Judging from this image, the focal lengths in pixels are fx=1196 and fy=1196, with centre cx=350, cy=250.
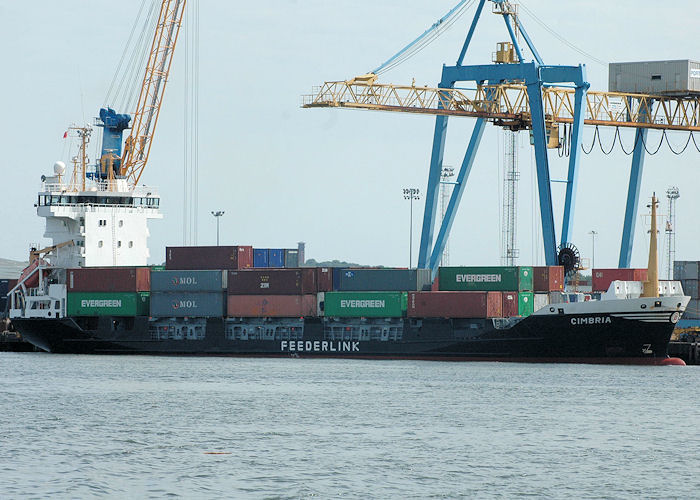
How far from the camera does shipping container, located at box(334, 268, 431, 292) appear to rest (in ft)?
208

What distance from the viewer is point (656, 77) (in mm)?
71625

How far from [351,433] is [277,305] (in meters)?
27.9

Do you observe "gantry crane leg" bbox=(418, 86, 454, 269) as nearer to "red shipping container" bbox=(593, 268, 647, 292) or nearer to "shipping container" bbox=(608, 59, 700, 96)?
"red shipping container" bbox=(593, 268, 647, 292)

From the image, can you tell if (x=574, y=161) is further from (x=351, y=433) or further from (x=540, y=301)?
(x=351, y=433)

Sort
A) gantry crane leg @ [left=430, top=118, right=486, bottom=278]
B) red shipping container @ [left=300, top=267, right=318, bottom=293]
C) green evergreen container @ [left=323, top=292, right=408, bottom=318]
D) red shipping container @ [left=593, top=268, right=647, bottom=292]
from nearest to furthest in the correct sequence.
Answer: green evergreen container @ [left=323, top=292, right=408, bottom=318] < red shipping container @ [left=300, top=267, right=318, bottom=293] < red shipping container @ [left=593, top=268, right=647, bottom=292] < gantry crane leg @ [left=430, top=118, right=486, bottom=278]

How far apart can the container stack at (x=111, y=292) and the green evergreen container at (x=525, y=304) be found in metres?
20.6

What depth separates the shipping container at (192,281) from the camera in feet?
215

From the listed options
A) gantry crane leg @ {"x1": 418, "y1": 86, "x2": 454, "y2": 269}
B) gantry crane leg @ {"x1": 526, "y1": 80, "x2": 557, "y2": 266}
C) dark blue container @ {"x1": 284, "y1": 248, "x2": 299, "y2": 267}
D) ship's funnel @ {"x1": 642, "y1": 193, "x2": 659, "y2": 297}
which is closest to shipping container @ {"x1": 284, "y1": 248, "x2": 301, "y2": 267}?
dark blue container @ {"x1": 284, "y1": 248, "x2": 299, "y2": 267}

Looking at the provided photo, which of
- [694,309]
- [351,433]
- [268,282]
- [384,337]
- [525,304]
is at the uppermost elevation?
[268,282]

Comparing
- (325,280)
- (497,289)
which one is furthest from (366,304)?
(497,289)

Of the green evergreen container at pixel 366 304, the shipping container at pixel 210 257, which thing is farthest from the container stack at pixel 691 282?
the shipping container at pixel 210 257

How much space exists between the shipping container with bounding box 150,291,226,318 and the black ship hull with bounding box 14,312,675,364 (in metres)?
0.81

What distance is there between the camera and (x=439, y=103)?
68250mm

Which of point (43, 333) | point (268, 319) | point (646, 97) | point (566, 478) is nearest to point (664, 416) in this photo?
point (566, 478)
